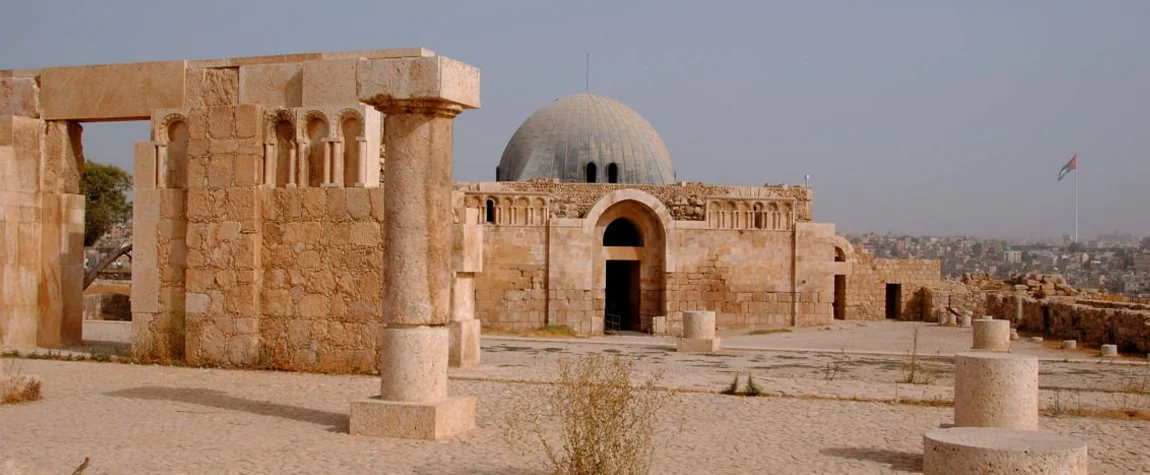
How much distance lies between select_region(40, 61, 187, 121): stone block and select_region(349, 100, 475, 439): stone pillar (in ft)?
17.3

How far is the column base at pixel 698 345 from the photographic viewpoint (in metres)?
16.9

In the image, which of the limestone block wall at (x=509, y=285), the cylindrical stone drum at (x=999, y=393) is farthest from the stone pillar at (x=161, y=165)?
the limestone block wall at (x=509, y=285)

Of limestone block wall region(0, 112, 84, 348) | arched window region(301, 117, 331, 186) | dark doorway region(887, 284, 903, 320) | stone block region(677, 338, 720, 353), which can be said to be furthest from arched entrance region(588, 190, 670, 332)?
arched window region(301, 117, 331, 186)

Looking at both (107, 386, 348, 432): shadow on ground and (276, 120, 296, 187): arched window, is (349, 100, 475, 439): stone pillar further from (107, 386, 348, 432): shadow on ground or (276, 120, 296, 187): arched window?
(276, 120, 296, 187): arched window

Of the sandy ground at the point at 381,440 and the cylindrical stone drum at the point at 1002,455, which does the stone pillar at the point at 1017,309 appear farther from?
the cylindrical stone drum at the point at 1002,455

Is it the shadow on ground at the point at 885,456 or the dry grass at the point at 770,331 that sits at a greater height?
the shadow on ground at the point at 885,456

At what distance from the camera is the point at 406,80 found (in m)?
7.58

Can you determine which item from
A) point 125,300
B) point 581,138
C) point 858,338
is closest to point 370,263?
point 858,338

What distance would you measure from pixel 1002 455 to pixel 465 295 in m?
8.21

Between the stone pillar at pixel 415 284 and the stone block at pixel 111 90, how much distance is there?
17.3 feet

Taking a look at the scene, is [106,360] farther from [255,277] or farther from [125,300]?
[125,300]

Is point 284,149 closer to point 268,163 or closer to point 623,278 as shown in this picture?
point 268,163

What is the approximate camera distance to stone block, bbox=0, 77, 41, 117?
42.1 ft

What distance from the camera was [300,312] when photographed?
10.9 metres
